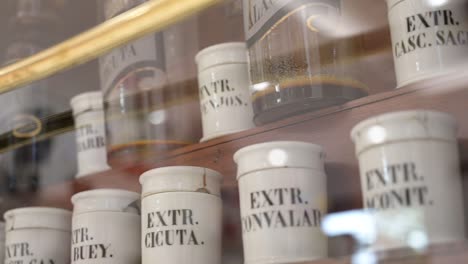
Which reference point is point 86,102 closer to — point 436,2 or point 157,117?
point 157,117

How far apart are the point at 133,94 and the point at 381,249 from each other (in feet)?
0.92

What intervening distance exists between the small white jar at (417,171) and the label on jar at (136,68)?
23 centimetres

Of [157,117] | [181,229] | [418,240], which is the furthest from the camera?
[157,117]

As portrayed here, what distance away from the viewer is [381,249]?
406 millimetres

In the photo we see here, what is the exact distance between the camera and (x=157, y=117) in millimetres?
606

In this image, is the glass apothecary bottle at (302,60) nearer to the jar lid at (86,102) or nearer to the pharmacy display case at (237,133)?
the pharmacy display case at (237,133)

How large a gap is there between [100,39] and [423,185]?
0.28 metres

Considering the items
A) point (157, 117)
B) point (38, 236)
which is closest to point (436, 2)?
point (157, 117)

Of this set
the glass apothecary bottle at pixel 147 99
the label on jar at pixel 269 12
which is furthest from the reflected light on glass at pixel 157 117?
the label on jar at pixel 269 12

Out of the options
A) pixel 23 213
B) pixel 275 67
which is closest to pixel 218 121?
pixel 275 67

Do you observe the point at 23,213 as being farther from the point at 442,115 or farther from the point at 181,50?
the point at 442,115

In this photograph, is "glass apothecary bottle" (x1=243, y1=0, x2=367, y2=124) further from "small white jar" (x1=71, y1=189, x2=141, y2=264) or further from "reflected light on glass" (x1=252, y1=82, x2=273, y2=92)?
"small white jar" (x1=71, y1=189, x2=141, y2=264)

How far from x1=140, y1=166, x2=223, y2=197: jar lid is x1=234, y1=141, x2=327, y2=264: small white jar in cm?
5

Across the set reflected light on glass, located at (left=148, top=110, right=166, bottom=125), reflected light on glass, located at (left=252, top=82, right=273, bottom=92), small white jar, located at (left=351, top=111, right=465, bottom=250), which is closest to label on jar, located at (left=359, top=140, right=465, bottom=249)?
small white jar, located at (left=351, top=111, right=465, bottom=250)
